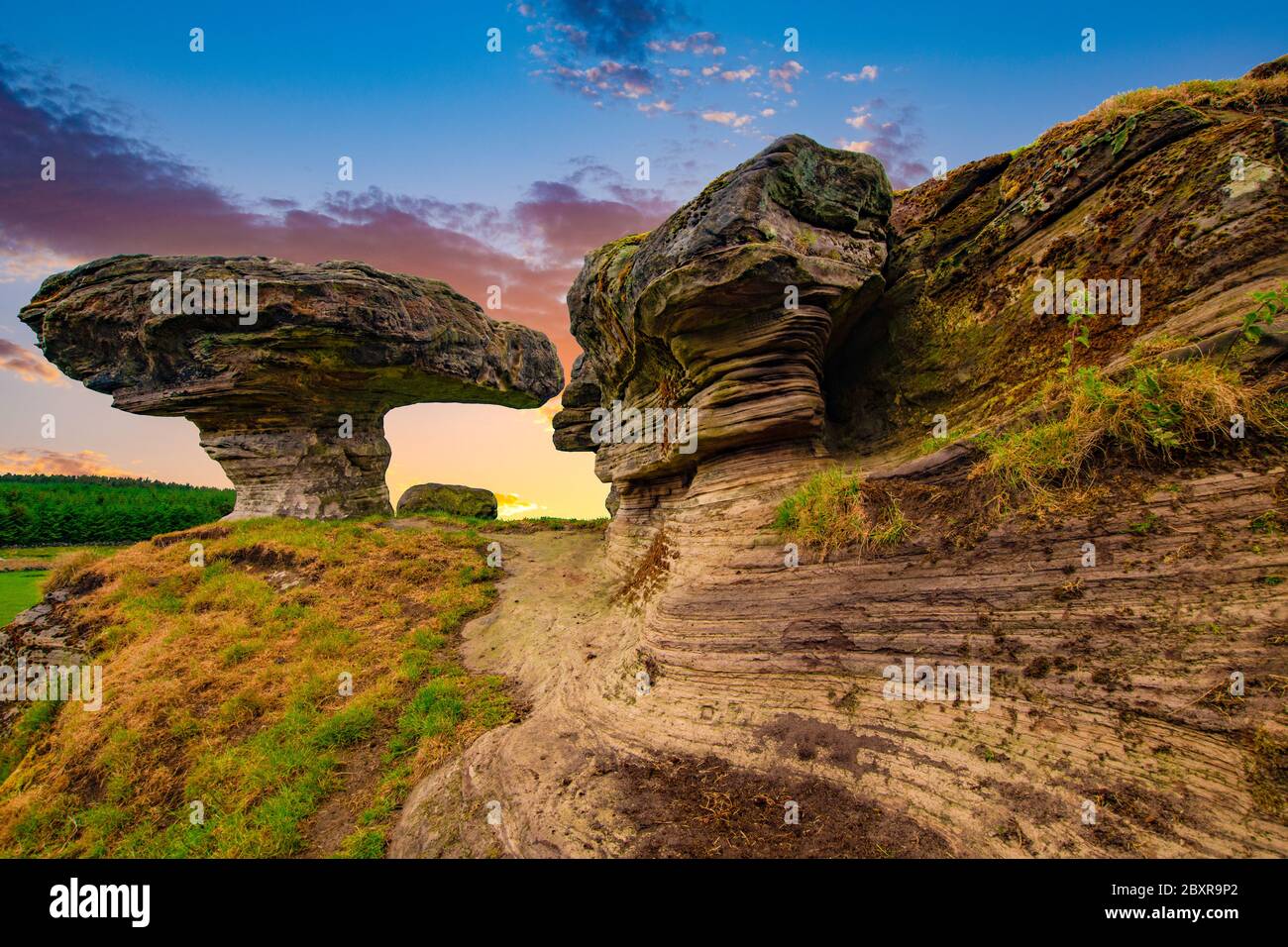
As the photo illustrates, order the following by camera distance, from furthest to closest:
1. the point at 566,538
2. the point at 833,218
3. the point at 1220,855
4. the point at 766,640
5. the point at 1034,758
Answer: the point at 566,538 < the point at 833,218 < the point at 766,640 < the point at 1034,758 < the point at 1220,855

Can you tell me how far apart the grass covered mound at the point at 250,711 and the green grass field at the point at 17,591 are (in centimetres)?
836

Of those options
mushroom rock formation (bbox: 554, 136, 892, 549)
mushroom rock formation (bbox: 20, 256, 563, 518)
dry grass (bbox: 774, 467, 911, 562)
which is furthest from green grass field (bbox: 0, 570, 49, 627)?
dry grass (bbox: 774, 467, 911, 562)

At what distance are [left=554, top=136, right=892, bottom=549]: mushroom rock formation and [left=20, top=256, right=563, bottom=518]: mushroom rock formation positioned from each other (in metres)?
14.1

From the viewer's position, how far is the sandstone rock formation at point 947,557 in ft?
13.9

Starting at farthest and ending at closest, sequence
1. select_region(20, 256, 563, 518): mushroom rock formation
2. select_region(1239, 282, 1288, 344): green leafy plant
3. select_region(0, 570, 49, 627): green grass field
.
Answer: select_region(0, 570, 49, 627): green grass field
select_region(20, 256, 563, 518): mushroom rock formation
select_region(1239, 282, 1288, 344): green leafy plant

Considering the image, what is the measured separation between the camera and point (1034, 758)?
14.8ft

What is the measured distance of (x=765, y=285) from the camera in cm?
930

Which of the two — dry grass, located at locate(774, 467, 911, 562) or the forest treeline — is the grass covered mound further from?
the forest treeline

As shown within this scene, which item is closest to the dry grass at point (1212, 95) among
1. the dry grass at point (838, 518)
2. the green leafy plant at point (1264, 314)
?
the green leafy plant at point (1264, 314)

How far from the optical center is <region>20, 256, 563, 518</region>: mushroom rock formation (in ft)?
63.7

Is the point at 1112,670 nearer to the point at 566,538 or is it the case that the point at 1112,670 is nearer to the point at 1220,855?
the point at 1220,855

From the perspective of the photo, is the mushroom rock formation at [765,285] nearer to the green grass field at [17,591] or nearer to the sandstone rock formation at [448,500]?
the sandstone rock formation at [448,500]

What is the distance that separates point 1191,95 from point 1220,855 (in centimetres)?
1089

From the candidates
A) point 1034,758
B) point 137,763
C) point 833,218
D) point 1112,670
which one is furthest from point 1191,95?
point 137,763
